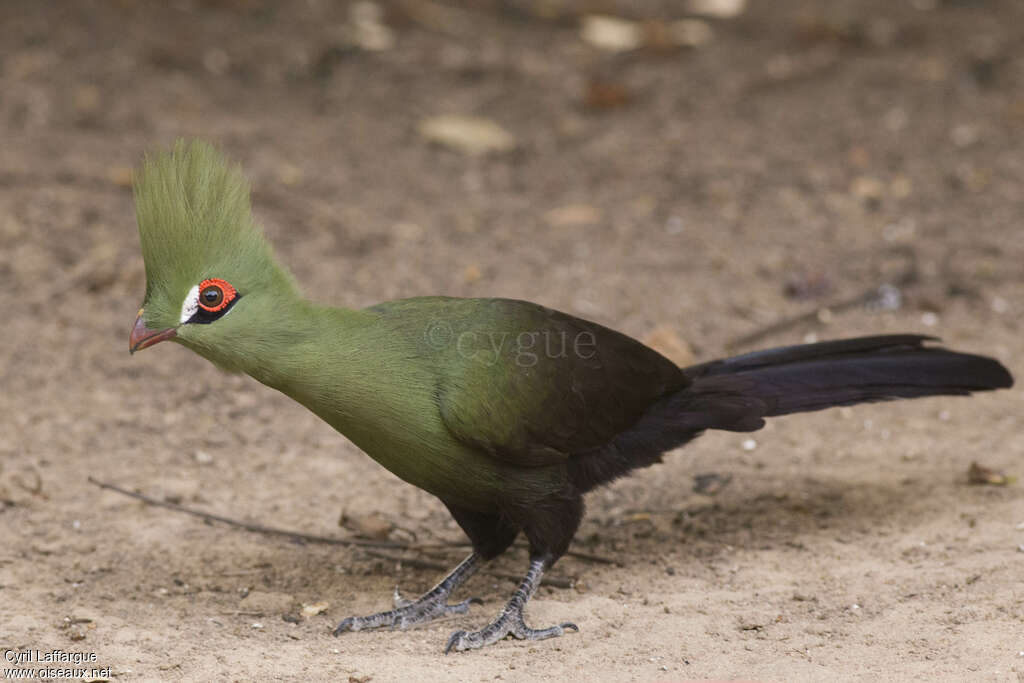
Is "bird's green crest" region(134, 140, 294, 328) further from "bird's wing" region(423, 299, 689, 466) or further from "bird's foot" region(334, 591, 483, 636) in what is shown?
"bird's foot" region(334, 591, 483, 636)

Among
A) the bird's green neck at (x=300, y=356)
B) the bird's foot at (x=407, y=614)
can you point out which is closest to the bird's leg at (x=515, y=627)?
the bird's foot at (x=407, y=614)

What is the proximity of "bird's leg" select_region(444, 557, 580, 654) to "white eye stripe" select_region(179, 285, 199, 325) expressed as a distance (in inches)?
45.4

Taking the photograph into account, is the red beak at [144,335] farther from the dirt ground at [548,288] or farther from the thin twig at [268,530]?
the thin twig at [268,530]

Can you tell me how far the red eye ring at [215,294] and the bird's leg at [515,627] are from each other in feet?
3.70

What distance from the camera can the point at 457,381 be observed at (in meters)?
3.28

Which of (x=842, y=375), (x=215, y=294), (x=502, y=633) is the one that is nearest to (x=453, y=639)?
(x=502, y=633)

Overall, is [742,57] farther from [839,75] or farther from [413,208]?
[413,208]

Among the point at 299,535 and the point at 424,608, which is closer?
the point at 424,608

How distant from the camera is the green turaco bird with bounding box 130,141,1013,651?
314 cm

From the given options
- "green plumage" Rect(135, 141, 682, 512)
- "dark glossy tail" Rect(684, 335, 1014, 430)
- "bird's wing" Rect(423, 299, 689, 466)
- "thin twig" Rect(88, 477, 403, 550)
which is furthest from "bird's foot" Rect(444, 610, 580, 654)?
"dark glossy tail" Rect(684, 335, 1014, 430)

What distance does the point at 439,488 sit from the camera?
3.36 metres

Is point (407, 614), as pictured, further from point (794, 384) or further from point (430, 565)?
point (794, 384)

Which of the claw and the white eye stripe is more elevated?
the white eye stripe

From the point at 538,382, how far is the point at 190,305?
1.01 meters
